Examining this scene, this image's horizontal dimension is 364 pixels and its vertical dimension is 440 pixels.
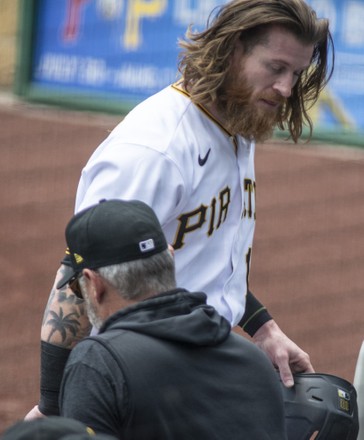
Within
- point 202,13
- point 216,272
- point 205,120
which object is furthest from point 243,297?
point 202,13

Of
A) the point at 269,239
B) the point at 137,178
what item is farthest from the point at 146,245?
the point at 269,239

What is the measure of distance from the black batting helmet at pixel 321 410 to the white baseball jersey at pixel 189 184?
27 cm

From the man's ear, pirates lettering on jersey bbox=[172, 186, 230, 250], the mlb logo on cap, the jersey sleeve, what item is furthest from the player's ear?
pirates lettering on jersey bbox=[172, 186, 230, 250]

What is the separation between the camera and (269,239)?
7.04 meters

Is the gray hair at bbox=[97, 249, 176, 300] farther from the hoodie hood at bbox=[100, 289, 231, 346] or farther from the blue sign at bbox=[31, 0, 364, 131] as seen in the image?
the blue sign at bbox=[31, 0, 364, 131]

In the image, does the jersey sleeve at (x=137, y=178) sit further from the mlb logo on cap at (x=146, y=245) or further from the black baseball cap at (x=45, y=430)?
the black baseball cap at (x=45, y=430)

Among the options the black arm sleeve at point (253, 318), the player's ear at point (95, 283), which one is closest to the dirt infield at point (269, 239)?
the black arm sleeve at point (253, 318)

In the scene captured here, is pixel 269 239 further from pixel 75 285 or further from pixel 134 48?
pixel 75 285

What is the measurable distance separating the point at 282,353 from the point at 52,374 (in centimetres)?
67

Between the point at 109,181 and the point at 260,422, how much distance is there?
736 millimetres

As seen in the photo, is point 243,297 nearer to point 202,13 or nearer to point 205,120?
point 205,120

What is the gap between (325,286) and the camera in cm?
641

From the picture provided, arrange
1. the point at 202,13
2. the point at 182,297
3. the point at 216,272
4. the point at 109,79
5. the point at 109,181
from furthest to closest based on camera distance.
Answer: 1. the point at 109,79
2. the point at 202,13
3. the point at 216,272
4. the point at 109,181
5. the point at 182,297

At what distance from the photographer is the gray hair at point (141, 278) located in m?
2.21
